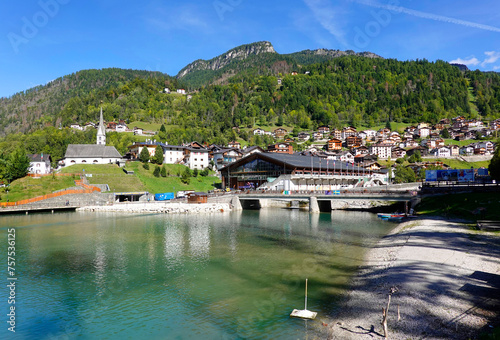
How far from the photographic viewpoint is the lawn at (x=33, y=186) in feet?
218

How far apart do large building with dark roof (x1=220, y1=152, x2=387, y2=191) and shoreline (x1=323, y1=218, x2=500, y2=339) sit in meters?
52.3

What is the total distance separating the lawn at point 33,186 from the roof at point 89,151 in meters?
21.9

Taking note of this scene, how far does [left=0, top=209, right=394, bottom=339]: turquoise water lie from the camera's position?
15.6 meters

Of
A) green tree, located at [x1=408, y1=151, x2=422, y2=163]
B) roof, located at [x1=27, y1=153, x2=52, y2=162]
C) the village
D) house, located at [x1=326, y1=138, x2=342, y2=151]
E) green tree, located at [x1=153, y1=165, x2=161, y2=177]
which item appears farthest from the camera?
house, located at [x1=326, y1=138, x2=342, y2=151]

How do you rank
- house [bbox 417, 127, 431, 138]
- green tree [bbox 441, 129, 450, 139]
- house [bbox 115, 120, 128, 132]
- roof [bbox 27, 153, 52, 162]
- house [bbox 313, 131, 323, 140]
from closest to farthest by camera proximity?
roof [bbox 27, 153, 52, 162], house [bbox 115, 120, 128, 132], green tree [bbox 441, 129, 450, 139], house [bbox 417, 127, 431, 138], house [bbox 313, 131, 323, 140]

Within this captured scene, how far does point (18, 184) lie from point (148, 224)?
43542 millimetres

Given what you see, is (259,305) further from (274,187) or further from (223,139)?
(223,139)

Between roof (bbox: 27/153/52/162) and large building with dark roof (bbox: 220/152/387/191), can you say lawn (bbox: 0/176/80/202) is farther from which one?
large building with dark roof (bbox: 220/152/387/191)

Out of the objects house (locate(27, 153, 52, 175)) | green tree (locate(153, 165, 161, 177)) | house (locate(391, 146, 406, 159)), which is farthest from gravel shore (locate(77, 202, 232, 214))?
house (locate(391, 146, 406, 159))

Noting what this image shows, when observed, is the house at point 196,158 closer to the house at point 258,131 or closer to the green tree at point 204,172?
the green tree at point 204,172

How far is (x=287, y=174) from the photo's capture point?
81.5 meters

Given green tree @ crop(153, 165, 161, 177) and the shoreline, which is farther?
green tree @ crop(153, 165, 161, 177)

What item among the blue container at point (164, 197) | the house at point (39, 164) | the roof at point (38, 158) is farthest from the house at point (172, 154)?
the roof at point (38, 158)

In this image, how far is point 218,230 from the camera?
44156 millimetres
